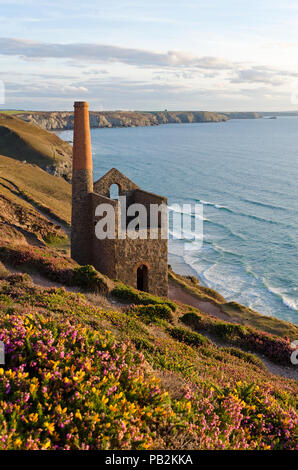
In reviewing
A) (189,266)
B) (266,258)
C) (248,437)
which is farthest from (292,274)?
(248,437)

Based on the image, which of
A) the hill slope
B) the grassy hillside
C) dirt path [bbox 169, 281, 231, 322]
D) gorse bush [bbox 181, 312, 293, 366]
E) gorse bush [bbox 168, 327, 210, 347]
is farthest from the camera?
the grassy hillside

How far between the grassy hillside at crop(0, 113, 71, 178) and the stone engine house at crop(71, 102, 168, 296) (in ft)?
208

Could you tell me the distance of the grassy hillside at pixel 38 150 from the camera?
89625mm

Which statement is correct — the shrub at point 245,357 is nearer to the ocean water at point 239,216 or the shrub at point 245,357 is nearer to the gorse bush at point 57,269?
the gorse bush at point 57,269

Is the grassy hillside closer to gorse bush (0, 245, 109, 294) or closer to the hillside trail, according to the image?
gorse bush (0, 245, 109, 294)

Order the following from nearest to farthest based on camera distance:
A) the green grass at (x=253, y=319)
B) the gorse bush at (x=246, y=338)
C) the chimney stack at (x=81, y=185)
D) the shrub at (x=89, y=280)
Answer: the gorse bush at (x=246, y=338) < the shrub at (x=89, y=280) < the chimney stack at (x=81, y=185) < the green grass at (x=253, y=319)

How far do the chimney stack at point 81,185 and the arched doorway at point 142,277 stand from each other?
12.1ft

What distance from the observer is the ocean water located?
4194cm

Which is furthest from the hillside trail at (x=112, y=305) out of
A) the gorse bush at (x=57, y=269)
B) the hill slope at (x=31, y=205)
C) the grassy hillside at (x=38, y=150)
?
the grassy hillside at (x=38, y=150)

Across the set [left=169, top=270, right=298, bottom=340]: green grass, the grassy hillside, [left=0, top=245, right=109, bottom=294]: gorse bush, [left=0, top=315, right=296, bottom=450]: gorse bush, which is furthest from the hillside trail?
the grassy hillside

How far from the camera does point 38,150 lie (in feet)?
316
